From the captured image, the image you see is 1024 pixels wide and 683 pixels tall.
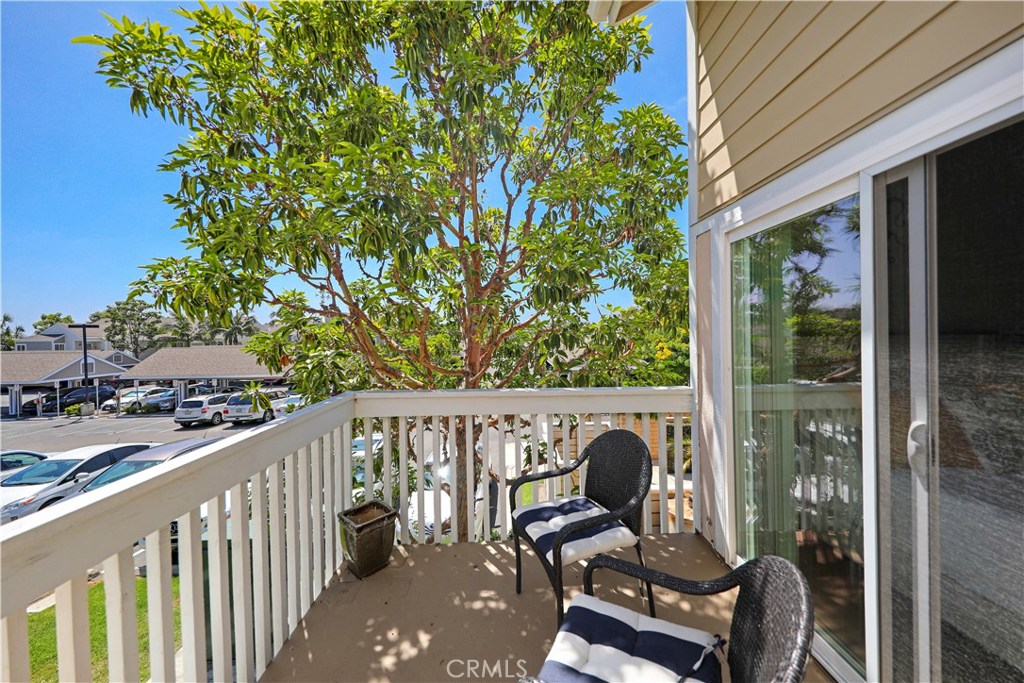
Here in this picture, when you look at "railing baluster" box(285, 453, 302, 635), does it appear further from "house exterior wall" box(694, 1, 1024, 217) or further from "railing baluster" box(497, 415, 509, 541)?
"house exterior wall" box(694, 1, 1024, 217)

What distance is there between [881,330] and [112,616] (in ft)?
7.81

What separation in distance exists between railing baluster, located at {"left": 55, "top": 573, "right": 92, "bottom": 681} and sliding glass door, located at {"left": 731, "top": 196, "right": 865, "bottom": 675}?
2276 millimetres

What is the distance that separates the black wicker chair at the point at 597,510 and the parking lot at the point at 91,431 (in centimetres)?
144

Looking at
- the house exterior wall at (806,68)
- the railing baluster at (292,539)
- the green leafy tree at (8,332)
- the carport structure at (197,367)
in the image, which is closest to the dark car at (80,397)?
the carport structure at (197,367)

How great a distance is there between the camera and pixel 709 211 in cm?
245

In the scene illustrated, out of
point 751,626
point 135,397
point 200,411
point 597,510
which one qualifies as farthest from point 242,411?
point 751,626

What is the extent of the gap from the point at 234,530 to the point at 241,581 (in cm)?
22

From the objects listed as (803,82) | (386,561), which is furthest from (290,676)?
(803,82)

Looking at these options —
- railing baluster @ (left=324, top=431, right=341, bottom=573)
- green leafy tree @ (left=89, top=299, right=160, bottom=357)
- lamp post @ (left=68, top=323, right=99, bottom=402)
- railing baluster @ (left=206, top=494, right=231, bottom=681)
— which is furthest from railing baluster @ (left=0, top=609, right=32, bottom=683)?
green leafy tree @ (left=89, top=299, right=160, bottom=357)

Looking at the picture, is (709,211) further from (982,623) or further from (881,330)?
(982,623)

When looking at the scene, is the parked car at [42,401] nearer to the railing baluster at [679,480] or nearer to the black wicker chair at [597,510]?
the black wicker chair at [597,510]

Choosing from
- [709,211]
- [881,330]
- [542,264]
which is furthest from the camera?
[542,264]

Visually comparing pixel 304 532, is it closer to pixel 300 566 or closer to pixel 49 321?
pixel 300 566

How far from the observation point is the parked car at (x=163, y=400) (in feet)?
6.19
